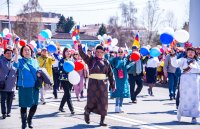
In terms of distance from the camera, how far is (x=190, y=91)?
30.7 feet

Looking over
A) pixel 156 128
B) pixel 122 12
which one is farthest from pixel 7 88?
pixel 122 12

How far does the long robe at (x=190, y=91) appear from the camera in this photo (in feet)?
30.6

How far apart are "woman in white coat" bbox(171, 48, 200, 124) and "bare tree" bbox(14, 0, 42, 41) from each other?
2104 inches

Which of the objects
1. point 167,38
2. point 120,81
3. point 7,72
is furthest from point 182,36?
point 7,72

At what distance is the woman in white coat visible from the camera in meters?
9.30

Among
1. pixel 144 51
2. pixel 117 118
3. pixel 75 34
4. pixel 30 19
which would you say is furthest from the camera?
pixel 30 19

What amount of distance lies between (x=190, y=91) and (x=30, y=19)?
5485 centimetres

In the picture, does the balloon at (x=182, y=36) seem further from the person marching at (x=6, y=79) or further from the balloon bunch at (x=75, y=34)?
the person marching at (x=6, y=79)

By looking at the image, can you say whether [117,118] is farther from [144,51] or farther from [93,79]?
[144,51]

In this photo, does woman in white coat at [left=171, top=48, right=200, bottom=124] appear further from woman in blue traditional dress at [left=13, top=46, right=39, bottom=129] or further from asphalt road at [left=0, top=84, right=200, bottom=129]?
woman in blue traditional dress at [left=13, top=46, right=39, bottom=129]

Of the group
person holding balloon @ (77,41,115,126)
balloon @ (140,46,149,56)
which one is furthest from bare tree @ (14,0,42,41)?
person holding balloon @ (77,41,115,126)

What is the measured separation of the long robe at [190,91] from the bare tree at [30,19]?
53456 millimetres

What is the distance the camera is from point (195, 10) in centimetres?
1232

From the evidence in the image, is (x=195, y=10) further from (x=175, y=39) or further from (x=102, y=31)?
(x=102, y=31)
